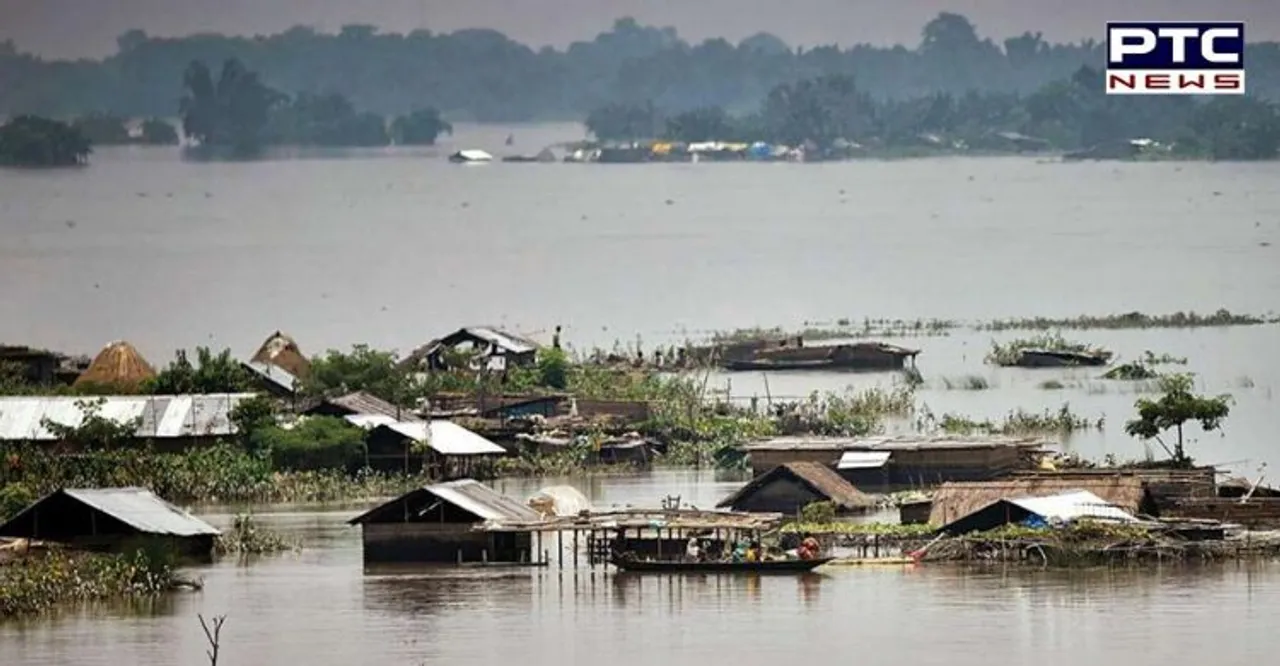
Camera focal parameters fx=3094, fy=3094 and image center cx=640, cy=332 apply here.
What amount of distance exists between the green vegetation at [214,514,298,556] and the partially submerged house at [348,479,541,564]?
57 centimetres

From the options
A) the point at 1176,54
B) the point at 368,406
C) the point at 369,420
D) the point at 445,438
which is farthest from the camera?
the point at 1176,54

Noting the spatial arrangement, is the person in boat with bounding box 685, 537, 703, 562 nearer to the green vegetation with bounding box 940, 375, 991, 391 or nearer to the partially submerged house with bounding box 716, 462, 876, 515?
the partially submerged house with bounding box 716, 462, 876, 515

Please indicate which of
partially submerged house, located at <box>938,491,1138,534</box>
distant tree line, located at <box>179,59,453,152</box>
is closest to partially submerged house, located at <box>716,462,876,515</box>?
partially submerged house, located at <box>938,491,1138,534</box>

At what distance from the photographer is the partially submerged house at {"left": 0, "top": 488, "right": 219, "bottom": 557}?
1422cm

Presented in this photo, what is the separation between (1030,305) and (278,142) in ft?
137

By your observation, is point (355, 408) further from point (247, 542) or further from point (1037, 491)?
point (1037, 491)

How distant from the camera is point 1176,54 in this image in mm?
23328

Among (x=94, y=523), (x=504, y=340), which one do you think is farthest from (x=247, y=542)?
(x=504, y=340)

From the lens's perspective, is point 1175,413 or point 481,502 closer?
point 481,502

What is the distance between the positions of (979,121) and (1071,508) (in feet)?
184

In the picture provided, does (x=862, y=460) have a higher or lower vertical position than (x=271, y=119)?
lower

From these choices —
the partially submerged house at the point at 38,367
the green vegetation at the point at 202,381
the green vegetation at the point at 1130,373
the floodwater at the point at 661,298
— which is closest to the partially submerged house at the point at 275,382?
the green vegetation at the point at 202,381

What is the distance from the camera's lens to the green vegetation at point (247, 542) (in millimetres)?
15062

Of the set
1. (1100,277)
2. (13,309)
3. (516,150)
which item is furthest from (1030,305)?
(516,150)
